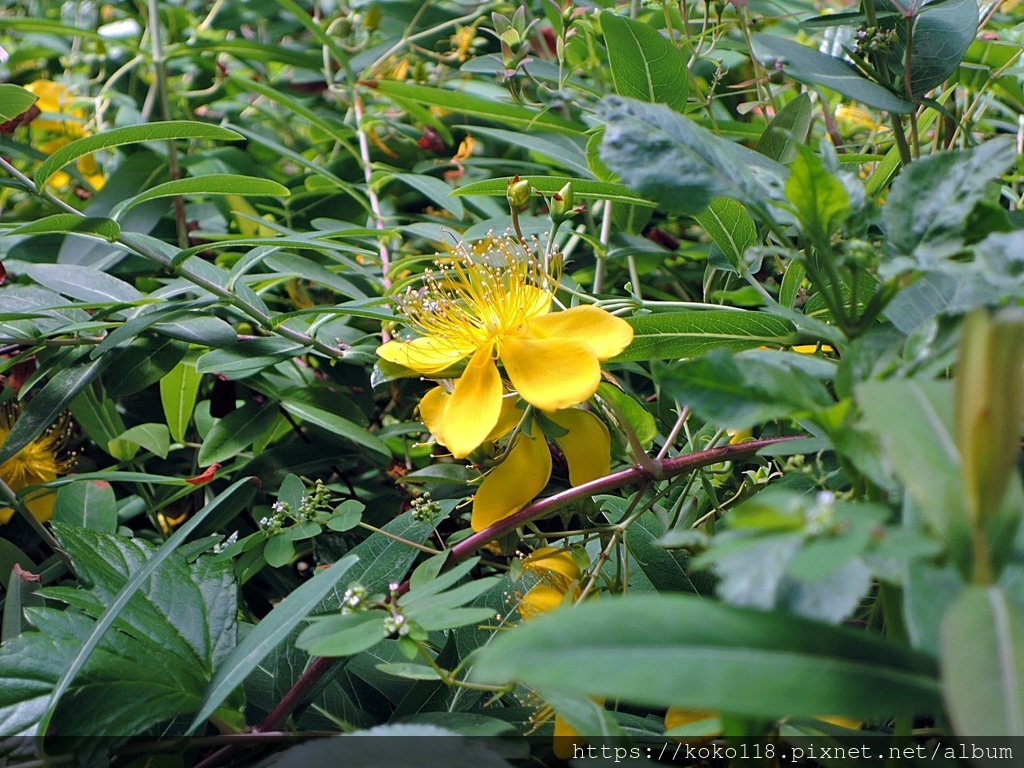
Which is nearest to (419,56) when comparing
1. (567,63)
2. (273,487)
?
(567,63)

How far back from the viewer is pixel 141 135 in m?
0.65

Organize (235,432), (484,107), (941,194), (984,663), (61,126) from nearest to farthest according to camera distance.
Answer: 1. (984,663)
2. (941,194)
3. (235,432)
4. (484,107)
5. (61,126)

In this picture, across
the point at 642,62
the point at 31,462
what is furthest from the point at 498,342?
the point at 31,462

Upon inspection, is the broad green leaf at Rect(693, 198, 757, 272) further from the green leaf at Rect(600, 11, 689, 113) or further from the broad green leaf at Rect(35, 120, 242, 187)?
the broad green leaf at Rect(35, 120, 242, 187)

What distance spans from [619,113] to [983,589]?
255 mm

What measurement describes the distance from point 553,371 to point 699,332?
10cm

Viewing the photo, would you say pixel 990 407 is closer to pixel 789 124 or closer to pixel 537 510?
pixel 537 510

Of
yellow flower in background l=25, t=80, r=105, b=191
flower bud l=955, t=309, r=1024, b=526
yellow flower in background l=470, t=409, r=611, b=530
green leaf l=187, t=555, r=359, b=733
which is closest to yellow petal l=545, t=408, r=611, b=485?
yellow flower in background l=470, t=409, r=611, b=530

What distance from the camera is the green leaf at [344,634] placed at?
401 millimetres

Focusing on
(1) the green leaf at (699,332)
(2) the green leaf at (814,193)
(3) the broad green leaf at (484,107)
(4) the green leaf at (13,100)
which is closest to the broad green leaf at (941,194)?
(2) the green leaf at (814,193)

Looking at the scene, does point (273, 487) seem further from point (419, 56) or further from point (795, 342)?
point (419, 56)

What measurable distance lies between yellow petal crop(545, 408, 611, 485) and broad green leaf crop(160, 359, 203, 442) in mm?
399

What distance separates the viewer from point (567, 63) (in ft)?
3.18

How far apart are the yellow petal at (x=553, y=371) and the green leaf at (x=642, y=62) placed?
0.26 meters
